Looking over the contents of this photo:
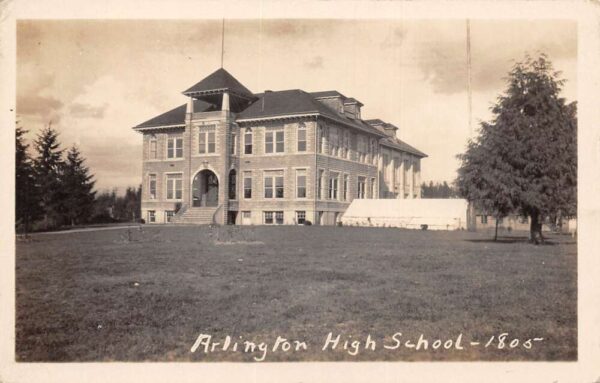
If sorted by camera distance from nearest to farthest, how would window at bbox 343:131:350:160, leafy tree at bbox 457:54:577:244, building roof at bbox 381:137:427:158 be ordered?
leafy tree at bbox 457:54:577:244, window at bbox 343:131:350:160, building roof at bbox 381:137:427:158

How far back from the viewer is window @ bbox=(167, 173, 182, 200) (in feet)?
89.1

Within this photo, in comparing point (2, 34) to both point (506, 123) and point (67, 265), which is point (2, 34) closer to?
point (67, 265)

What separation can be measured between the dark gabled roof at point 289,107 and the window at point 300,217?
4784 millimetres

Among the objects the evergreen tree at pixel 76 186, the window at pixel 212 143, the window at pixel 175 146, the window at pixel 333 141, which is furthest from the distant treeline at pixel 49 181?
the window at pixel 333 141

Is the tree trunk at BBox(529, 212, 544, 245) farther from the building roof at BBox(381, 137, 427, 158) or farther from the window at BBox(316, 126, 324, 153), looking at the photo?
the building roof at BBox(381, 137, 427, 158)

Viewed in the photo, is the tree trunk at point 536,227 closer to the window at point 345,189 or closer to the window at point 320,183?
the window at point 320,183

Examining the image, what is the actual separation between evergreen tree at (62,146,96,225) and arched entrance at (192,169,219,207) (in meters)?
13.7

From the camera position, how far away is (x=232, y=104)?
2542 centimetres

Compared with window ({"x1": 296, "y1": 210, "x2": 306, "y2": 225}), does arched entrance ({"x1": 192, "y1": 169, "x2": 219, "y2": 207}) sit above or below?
above

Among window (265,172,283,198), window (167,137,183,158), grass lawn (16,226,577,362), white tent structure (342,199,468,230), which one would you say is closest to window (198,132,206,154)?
window (167,137,183,158)

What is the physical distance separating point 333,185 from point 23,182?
1885cm

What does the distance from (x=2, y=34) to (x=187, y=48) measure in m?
2.64

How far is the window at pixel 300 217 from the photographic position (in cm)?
2461

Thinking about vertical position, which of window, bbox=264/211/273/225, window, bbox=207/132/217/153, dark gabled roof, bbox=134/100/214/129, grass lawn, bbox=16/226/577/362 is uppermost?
dark gabled roof, bbox=134/100/214/129
